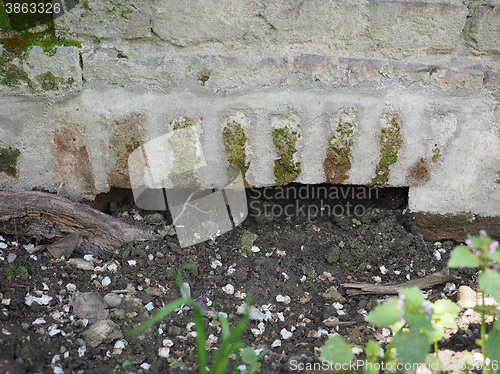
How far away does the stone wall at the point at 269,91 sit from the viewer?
5.15ft

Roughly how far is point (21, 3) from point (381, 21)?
1.14 meters

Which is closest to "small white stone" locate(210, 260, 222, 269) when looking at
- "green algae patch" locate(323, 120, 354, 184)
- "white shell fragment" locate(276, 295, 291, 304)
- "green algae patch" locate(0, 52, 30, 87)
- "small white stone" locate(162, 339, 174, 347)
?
"white shell fragment" locate(276, 295, 291, 304)

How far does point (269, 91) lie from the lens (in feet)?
5.41

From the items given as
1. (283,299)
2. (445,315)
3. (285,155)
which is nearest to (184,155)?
(285,155)

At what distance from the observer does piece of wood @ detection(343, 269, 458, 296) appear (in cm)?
166

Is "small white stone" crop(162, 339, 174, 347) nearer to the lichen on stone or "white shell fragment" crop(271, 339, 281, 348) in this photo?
"white shell fragment" crop(271, 339, 281, 348)

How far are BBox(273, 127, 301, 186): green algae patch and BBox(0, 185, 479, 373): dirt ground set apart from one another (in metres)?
0.19

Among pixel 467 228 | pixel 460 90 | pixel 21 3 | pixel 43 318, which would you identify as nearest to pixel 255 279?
pixel 43 318

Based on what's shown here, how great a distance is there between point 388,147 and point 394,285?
0.48 meters

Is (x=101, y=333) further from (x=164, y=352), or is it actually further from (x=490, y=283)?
(x=490, y=283)

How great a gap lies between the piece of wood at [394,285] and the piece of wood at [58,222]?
0.78m

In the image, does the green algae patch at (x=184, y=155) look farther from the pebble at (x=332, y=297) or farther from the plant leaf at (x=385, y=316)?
the plant leaf at (x=385, y=316)

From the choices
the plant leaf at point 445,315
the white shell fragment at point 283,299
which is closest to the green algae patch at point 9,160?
the white shell fragment at point 283,299

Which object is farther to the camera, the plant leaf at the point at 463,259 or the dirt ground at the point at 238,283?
the dirt ground at the point at 238,283
